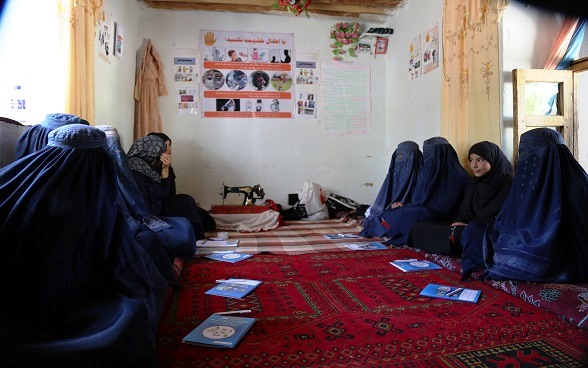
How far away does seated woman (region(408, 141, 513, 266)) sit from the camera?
9.53 ft

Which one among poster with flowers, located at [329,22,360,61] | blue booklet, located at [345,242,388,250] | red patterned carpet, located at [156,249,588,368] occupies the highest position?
poster with flowers, located at [329,22,360,61]

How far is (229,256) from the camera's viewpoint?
297cm

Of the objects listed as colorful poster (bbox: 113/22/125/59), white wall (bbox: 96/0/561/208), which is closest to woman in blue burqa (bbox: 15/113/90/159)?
colorful poster (bbox: 113/22/125/59)

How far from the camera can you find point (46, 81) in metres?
2.61

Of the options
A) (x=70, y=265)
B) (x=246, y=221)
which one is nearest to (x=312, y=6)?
(x=246, y=221)

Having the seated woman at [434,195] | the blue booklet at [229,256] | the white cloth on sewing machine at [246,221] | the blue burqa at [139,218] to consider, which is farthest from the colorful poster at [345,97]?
the blue burqa at [139,218]

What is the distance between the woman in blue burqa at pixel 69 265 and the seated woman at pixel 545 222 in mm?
1845

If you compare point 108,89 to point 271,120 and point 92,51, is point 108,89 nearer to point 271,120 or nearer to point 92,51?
point 92,51

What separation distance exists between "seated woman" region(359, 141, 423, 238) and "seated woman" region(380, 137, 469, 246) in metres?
0.14

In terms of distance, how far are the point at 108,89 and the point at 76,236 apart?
8.95ft

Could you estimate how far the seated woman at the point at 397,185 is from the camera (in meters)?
3.84

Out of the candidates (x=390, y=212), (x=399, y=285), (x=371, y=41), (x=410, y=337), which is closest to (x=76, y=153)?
(x=410, y=337)

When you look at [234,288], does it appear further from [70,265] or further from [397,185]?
[397,185]

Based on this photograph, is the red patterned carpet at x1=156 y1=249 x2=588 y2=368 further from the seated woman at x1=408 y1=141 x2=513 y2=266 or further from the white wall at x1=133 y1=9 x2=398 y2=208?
the white wall at x1=133 y1=9 x2=398 y2=208
